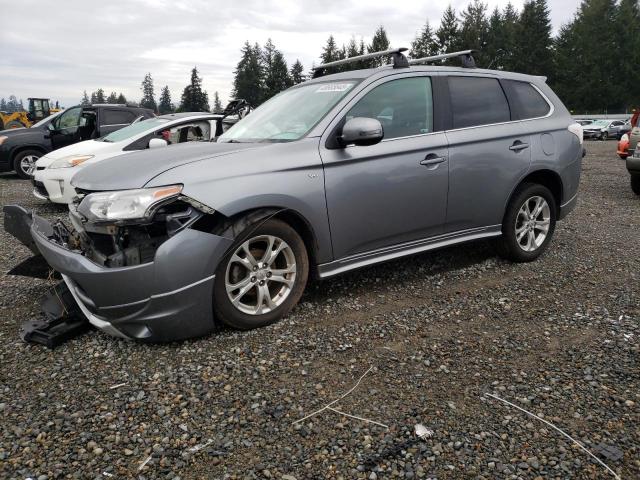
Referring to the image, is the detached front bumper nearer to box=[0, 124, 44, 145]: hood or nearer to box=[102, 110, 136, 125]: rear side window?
box=[102, 110, 136, 125]: rear side window

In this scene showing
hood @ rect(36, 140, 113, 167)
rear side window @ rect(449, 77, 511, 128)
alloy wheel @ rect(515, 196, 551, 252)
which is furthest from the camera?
hood @ rect(36, 140, 113, 167)

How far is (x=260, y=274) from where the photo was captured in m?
3.42

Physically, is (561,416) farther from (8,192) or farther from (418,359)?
(8,192)

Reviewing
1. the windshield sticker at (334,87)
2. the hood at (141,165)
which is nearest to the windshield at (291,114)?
the windshield sticker at (334,87)

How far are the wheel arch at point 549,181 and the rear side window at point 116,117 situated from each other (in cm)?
947

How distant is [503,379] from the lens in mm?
2852

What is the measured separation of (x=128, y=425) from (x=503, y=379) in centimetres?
199

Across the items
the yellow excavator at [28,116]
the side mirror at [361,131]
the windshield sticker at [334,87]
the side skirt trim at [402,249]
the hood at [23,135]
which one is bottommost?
the side skirt trim at [402,249]

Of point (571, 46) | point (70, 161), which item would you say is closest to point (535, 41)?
point (571, 46)

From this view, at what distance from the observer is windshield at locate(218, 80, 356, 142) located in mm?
3846

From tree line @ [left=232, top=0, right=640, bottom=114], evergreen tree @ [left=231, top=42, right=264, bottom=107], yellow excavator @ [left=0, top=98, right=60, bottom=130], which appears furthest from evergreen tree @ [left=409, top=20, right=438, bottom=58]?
yellow excavator @ [left=0, top=98, right=60, bottom=130]

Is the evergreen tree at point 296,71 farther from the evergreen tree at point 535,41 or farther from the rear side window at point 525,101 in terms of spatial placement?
the rear side window at point 525,101

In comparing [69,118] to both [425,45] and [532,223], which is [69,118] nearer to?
[532,223]

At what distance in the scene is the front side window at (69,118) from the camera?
12664mm
